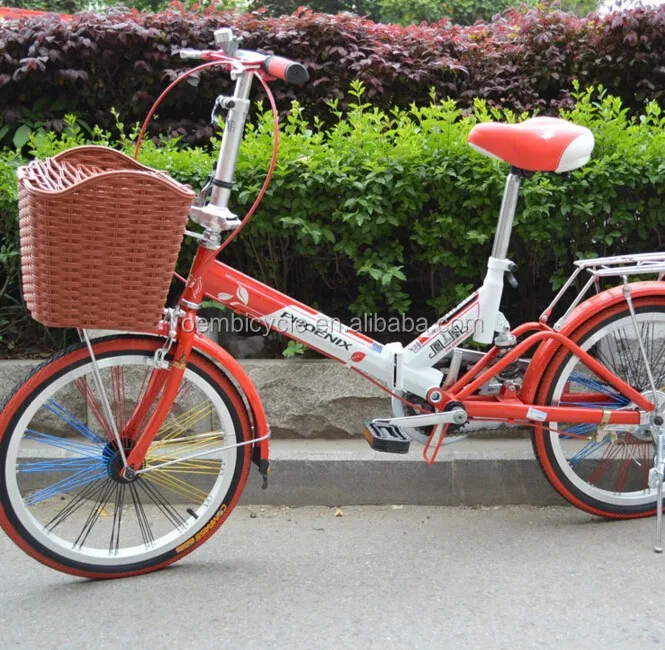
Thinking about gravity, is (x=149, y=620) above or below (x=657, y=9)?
below

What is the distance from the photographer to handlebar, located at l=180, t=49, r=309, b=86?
2.55 meters

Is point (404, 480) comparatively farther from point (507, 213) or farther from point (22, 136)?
point (22, 136)

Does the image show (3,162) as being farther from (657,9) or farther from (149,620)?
(657,9)

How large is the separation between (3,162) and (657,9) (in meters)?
3.88

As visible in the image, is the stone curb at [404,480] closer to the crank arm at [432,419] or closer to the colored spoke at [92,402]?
the crank arm at [432,419]

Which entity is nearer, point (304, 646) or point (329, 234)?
point (304, 646)

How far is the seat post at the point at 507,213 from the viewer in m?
3.04

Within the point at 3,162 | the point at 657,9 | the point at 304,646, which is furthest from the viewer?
the point at 657,9

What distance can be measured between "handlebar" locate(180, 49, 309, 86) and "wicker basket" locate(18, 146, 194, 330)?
0.49 m

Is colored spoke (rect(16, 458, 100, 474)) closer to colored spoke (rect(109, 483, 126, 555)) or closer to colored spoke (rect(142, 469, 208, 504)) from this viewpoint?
colored spoke (rect(109, 483, 126, 555))

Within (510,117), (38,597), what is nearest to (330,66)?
(510,117)

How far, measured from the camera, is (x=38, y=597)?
278 cm

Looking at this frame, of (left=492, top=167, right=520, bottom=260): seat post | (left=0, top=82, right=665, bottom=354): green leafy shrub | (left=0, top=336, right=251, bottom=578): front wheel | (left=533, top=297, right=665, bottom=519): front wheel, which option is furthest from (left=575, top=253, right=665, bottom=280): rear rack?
(left=0, top=336, right=251, bottom=578): front wheel

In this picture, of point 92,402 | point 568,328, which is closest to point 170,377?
point 92,402
